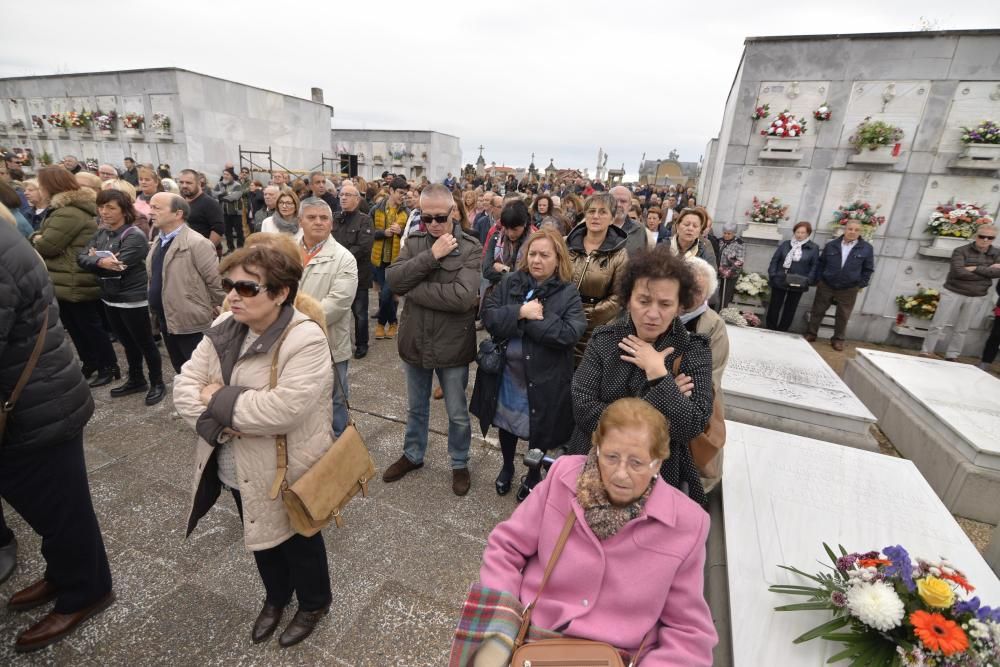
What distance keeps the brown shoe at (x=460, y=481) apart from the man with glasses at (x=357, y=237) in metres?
3.00

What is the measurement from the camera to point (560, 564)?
177cm

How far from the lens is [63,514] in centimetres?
227

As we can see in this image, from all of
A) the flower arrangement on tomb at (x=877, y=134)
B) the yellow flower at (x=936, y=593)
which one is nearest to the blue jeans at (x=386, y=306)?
the yellow flower at (x=936, y=593)

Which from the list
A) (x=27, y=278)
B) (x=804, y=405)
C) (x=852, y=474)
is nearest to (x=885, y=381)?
(x=804, y=405)

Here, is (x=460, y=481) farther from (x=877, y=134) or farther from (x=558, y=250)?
(x=877, y=134)

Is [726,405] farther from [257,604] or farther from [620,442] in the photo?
[257,604]

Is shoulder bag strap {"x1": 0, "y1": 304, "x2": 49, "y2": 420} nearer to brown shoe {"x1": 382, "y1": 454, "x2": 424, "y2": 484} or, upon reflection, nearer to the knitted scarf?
brown shoe {"x1": 382, "y1": 454, "x2": 424, "y2": 484}

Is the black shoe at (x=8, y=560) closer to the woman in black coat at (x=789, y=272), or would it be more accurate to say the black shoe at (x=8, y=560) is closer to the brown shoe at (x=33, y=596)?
the brown shoe at (x=33, y=596)

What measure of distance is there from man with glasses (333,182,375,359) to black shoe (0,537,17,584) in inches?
144

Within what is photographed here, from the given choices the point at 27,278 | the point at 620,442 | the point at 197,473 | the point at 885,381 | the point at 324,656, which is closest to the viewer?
the point at 620,442

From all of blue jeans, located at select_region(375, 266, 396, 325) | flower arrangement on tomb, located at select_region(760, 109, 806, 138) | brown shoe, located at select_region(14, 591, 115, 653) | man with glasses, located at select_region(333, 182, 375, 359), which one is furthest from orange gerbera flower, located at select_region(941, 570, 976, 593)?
flower arrangement on tomb, located at select_region(760, 109, 806, 138)

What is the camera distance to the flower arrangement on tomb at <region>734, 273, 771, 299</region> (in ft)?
26.8

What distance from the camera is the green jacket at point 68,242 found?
15.0 feet

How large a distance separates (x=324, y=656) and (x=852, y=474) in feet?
11.7
